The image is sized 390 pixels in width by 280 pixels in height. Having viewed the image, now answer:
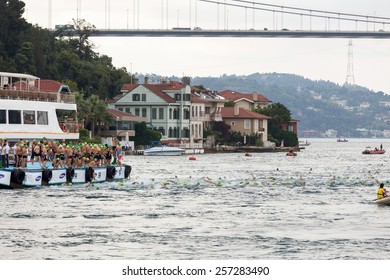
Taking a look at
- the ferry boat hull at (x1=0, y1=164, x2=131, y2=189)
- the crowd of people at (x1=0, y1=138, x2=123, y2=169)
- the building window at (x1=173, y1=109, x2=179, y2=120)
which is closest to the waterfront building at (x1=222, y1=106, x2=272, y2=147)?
the building window at (x1=173, y1=109, x2=179, y2=120)

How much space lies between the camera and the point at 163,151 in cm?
13025

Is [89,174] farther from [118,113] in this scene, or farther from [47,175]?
[118,113]

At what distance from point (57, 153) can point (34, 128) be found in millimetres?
3743

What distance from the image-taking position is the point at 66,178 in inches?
2363

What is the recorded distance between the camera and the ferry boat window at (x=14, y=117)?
59969mm

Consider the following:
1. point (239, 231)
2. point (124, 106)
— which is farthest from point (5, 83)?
point (124, 106)

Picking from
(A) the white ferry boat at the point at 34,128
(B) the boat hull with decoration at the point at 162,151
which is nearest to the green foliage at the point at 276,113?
(B) the boat hull with decoration at the point at 162,151

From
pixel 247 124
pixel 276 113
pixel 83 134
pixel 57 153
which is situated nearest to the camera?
pixel 57 153

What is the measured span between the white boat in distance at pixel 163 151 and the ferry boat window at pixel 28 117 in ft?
219

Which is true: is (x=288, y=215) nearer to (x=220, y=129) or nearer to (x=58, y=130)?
(x=58, y=130)

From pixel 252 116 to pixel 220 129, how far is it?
6.66 m

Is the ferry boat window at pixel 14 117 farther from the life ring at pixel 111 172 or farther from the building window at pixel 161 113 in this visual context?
the building window at pixel 161 113

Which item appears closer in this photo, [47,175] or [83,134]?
[47,175]

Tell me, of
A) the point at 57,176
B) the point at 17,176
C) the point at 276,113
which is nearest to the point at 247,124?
the point at 276,113
